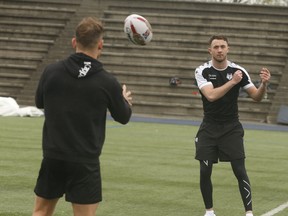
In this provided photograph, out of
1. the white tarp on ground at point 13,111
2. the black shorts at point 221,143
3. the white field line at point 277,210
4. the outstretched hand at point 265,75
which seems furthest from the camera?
the white tarp on ground at point 13,111

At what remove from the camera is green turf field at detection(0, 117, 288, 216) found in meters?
10.9

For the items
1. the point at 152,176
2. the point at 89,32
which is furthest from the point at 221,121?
the point at 152,176

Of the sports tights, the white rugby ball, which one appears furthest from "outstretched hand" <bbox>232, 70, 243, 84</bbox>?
the white rugby ball

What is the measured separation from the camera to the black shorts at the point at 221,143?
9.97 metres

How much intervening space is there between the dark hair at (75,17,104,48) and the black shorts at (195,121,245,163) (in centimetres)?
411

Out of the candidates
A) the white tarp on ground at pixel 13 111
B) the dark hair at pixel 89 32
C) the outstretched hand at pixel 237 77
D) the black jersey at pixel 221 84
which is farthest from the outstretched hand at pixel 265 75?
the white tarp on ground at pixel 13 111

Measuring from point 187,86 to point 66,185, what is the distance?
1297 inches

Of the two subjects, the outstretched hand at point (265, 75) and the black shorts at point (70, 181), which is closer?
the black shorts at point (70, 181)

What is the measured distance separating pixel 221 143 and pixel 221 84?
2.29 feet

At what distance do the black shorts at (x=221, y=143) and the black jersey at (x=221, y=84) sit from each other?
105 millimetres

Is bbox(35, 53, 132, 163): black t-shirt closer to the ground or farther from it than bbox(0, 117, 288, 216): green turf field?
farther from it

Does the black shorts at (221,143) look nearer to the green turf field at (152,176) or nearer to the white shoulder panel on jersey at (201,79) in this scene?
the white shoulder panel on jersey at (201,79)

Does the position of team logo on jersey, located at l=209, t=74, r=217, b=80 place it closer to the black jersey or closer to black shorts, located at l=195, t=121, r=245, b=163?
the black jersey

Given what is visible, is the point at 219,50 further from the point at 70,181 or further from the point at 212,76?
the point at 70,181
